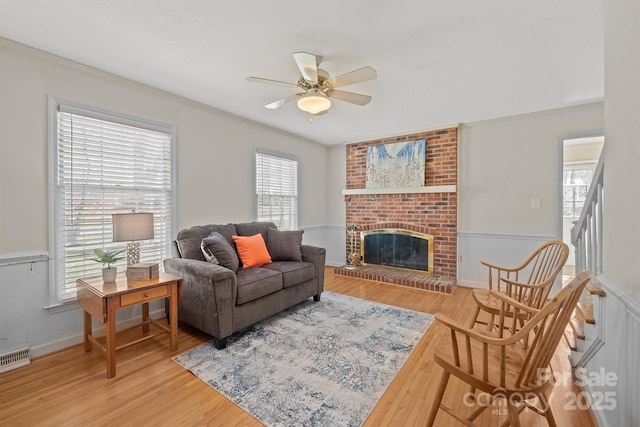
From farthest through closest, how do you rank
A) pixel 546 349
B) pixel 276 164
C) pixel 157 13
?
pixel 276 164
pixel 157 13
pixel 546 349

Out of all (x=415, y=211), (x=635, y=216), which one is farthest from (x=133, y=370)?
(x=415, y=211)

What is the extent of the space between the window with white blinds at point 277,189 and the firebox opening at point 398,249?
1.39 metres

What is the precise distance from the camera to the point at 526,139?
3670 mm

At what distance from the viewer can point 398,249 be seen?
4.69 metres

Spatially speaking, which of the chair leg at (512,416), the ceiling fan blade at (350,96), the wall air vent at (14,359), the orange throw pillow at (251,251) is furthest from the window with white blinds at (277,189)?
the chair leg at (512,416)

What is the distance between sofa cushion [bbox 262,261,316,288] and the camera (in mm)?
2990

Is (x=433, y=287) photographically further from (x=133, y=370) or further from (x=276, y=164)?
(x=133, y=370)

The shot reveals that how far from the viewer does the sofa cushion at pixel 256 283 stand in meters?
2.50

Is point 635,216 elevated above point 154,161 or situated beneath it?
situated beneath

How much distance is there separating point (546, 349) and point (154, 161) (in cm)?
346

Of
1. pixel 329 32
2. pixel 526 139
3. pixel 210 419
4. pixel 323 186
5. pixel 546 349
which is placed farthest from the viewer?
pixel 323 186

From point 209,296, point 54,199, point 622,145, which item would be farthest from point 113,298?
point 622,145

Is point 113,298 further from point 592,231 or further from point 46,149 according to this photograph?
point 592,231

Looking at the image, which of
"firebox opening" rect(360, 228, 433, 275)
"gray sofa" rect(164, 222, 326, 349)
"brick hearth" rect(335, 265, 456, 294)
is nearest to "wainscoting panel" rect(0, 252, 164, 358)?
"gray sofa" rect(164, 222, 326, 349)
